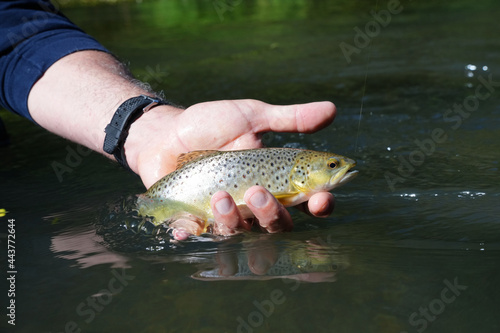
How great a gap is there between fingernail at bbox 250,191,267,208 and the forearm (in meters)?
1.41

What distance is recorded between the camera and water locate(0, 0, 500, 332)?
290 centimetres

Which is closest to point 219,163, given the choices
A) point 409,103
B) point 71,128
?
point 71,128

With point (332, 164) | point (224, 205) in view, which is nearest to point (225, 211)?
point (224, 205)

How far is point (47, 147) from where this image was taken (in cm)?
662

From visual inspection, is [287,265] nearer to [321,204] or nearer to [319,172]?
[321,204]

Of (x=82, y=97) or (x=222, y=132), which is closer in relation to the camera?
(x=222, y=132)

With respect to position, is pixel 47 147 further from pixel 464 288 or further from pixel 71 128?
pixel 464 288

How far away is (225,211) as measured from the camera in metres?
3.54

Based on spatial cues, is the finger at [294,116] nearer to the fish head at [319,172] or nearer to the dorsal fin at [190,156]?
the fish head at [319,172]

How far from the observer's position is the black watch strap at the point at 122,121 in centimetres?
457

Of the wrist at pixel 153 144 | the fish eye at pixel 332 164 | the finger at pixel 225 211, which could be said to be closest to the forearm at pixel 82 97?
the wrist at pixel 153 144

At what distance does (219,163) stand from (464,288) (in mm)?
1582

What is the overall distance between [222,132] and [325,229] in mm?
983

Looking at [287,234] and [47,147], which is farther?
[47,147]
